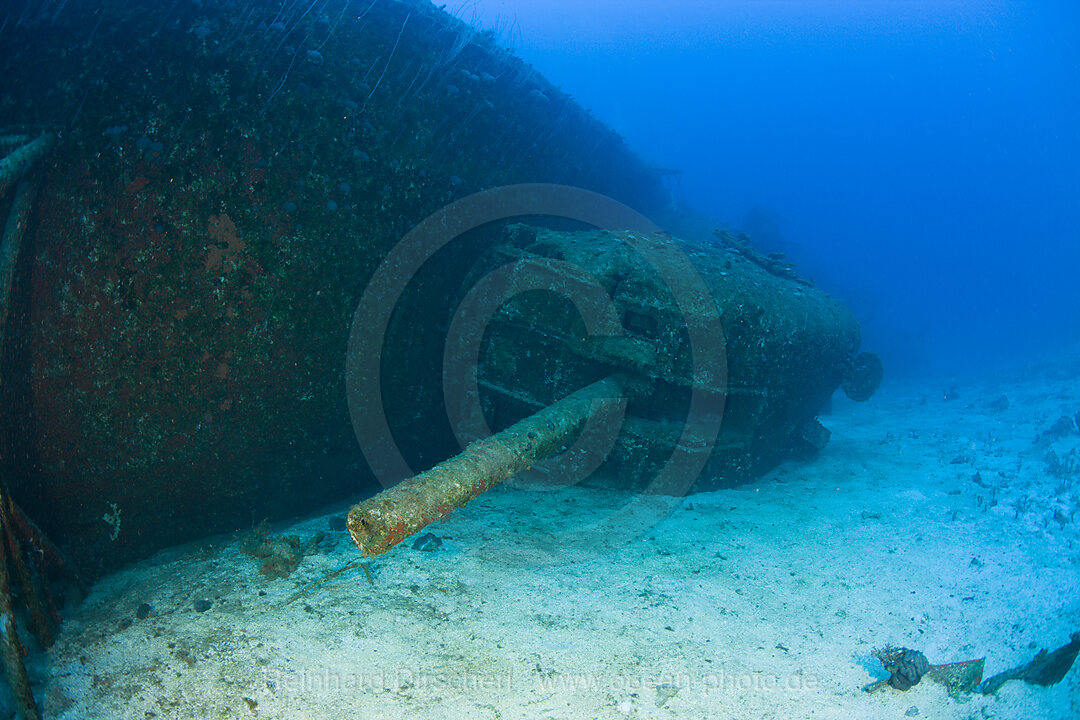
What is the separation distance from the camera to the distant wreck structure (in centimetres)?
267

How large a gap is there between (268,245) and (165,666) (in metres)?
2.21

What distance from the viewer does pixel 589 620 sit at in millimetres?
2805

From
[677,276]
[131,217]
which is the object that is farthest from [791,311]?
[131,217]

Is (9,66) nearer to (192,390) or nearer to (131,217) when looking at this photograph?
(131,217)

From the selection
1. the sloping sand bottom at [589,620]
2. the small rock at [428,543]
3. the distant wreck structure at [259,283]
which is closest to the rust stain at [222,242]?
the distant wreck structure at [259,283]

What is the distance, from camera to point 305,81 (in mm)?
3379

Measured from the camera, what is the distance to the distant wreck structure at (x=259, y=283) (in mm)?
2666

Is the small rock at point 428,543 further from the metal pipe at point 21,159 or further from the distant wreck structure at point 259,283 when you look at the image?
the metal pipe at point 21,159

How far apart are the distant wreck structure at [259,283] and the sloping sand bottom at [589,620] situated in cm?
52

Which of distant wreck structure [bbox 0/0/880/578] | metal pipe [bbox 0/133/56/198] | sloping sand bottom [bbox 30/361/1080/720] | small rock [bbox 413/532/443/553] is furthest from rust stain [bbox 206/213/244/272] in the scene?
small rock [bbox 413/532/443/553]

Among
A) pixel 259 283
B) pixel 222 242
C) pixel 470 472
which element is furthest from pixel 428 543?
pixel 222 242

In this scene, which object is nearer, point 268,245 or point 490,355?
point 268,245

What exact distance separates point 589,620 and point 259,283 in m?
2.75

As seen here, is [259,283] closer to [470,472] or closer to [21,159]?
[21,159]
